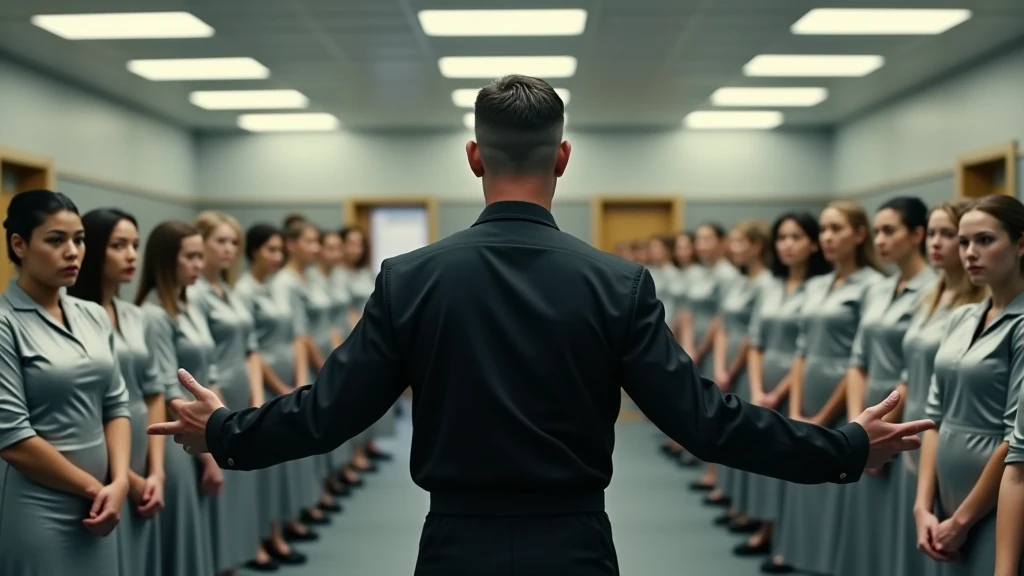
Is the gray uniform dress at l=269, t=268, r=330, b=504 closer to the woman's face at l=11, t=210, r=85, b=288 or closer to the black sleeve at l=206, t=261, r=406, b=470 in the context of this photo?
the woman's face at l=11, t=210, r=85, b=288

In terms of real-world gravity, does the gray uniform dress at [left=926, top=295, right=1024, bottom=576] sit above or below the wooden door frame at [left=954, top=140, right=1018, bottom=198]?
below

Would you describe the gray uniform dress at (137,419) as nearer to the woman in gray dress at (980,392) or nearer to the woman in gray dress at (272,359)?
the woman in gray dress at (272,359)

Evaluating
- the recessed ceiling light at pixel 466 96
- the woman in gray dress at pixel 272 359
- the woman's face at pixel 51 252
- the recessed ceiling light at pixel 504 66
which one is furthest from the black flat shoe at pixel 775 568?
the recessed ceiling light at pixel 466 96

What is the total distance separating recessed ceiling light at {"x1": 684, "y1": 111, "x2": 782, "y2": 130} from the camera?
9664 mm

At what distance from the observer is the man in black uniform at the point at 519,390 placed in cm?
155

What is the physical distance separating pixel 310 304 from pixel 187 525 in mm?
2861

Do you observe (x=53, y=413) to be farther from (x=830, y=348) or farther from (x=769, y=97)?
(x=769, y=97)

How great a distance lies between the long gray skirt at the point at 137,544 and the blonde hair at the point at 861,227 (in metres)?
3.18

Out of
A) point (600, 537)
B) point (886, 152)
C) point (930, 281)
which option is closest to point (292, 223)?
point (930, 281)

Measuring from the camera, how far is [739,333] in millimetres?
6301

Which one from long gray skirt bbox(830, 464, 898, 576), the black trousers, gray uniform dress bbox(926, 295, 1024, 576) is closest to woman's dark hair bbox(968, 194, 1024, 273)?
gray uniform dress bbox(926, 295, 1024, 576)

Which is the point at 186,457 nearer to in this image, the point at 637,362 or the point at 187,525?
the point at 187,525

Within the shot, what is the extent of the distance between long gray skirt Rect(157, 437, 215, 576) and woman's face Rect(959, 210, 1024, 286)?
2811 millimetres

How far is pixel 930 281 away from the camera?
3756 mm
